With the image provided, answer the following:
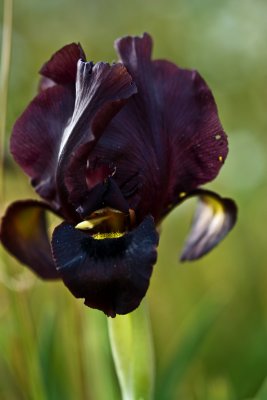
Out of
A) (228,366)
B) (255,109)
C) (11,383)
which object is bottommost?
(228,366)

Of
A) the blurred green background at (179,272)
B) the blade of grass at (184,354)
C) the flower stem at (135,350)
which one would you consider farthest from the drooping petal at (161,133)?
the blade of grass at (184,354)

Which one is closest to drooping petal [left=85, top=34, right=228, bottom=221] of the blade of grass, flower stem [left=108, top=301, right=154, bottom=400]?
Result: flower stem [left=108, top=301, right=154, bottom=400]

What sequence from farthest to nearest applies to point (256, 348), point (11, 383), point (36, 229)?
point (256, 348) < point (11, 383) < point (36, 229)

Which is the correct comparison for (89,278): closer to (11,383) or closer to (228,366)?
(11,383)

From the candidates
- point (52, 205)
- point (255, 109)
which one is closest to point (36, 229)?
point (52, 205)

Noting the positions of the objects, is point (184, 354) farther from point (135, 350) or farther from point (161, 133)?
point (161, 133)

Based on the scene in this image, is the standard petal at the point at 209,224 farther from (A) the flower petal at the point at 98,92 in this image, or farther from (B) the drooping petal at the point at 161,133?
(A) the flower petal at the point at 98,92
